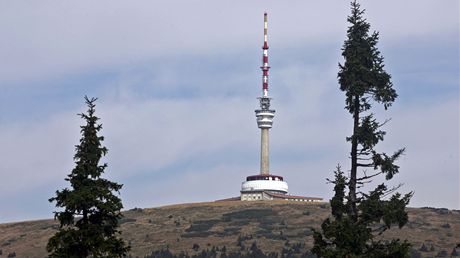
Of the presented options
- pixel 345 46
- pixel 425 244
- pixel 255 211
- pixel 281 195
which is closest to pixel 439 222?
pixel 425 244

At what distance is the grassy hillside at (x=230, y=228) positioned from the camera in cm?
12888

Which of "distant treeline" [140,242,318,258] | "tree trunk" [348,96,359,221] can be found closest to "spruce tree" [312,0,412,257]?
"tree trunk" [348,96,359,221]

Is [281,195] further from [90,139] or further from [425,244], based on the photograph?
[90,139]

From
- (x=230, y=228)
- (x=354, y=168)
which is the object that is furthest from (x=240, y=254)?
(x=354, y=168)

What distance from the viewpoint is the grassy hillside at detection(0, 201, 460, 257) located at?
12888 cm

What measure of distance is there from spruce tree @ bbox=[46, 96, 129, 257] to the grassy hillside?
90663mm

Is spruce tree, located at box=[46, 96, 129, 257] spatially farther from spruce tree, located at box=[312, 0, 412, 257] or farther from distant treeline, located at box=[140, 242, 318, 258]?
distant treeline, located at box=[140, 242, 318, 258]

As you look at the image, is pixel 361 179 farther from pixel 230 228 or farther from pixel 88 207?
pixel 230 228

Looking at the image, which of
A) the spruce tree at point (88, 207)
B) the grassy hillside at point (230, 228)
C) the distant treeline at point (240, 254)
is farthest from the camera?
the grassy hillside at point (230, 228)

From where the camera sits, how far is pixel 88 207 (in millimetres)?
31250

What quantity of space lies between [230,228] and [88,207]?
11422 centimetres

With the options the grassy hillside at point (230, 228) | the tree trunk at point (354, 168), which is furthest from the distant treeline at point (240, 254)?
the tree trunk at point (354, 168)

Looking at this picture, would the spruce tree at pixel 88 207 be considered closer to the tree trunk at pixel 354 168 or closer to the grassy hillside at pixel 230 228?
the tree trunk at pixel 354 168

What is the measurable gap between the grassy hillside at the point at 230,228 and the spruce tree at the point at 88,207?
90.7 m
